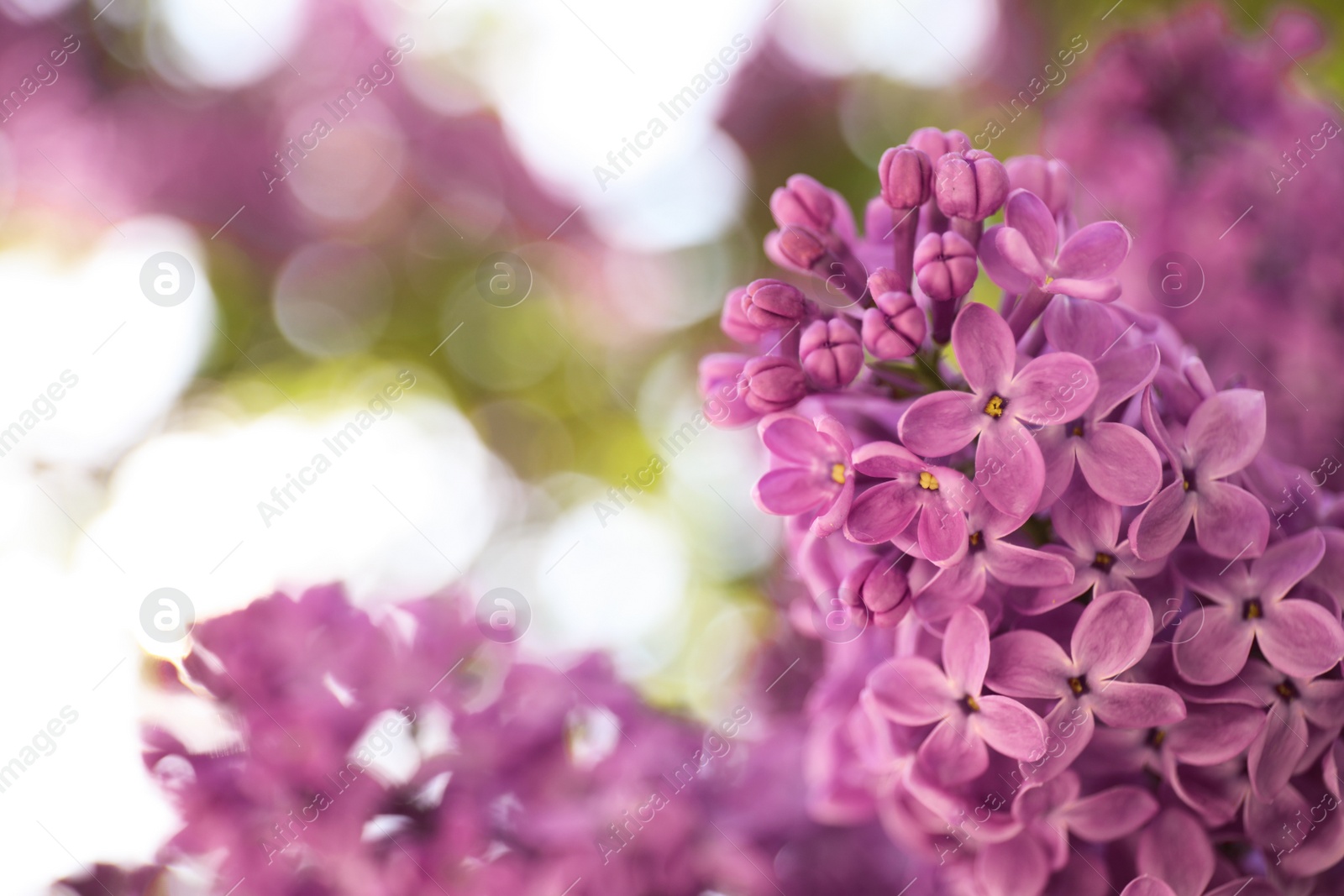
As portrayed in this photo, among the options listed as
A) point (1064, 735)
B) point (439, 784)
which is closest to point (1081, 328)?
point (1064, 735)

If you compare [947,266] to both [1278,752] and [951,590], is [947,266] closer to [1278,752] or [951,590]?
[951,590]

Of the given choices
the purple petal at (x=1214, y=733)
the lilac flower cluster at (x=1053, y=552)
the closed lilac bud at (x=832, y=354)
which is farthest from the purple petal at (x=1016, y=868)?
the closed lilac bud at (x=832, y=354)

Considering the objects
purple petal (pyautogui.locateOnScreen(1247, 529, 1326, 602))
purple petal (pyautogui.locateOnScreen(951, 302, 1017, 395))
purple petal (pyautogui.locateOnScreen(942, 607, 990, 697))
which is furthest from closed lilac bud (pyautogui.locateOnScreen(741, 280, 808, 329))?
purple petal (pyautogui.locateOnScreen(1247, 529, 1326, 602))

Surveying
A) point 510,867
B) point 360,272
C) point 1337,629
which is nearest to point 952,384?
point 1337,629

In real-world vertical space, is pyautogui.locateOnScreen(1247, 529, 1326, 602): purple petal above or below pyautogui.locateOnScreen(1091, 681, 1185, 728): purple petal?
below

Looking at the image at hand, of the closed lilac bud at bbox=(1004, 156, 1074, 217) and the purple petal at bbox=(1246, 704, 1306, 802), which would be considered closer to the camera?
the purple petal at bbox=(1246, 704, 1306, 802)

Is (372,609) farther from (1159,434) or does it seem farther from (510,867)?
(1159,434)

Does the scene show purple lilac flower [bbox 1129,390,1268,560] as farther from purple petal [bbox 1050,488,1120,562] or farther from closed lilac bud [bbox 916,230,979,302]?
closed lilac bud [bbox 916,230,979,302]
